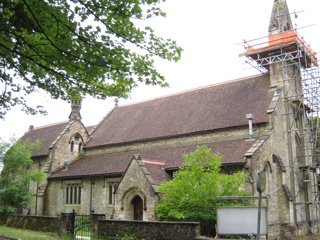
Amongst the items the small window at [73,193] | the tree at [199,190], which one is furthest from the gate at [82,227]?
the small window at [73,193]

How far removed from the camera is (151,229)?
1416cm

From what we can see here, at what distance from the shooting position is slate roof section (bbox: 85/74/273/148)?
80.4 feet

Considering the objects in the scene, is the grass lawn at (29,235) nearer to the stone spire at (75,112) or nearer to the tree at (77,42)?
the tree at (77,42)

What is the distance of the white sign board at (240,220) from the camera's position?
9.88 meters

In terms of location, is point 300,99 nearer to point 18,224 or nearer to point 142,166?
point 142,166

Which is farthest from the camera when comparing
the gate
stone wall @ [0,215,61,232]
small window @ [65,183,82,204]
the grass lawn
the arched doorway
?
small window @ [65,183,82,204]

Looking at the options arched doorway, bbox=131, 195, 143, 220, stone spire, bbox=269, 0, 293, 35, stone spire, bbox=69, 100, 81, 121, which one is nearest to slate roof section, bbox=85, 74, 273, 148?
stone spire, bbox=69, 100, 81, 121

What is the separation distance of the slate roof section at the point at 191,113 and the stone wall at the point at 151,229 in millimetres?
11104

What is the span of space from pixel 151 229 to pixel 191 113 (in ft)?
47.1

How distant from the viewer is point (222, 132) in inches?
946

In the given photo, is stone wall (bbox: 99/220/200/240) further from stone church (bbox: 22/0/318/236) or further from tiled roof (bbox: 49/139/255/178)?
tiled roof (bbox: 49/139/255/178)

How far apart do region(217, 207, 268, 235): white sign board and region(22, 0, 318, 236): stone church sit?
9057 mm

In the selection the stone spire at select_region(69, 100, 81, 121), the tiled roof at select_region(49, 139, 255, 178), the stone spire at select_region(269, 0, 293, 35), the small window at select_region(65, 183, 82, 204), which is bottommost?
the small window at select_region(65, 183, 82, 204)

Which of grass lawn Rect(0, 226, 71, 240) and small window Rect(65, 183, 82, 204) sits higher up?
small window Rect(65, 183, 82, 204)
